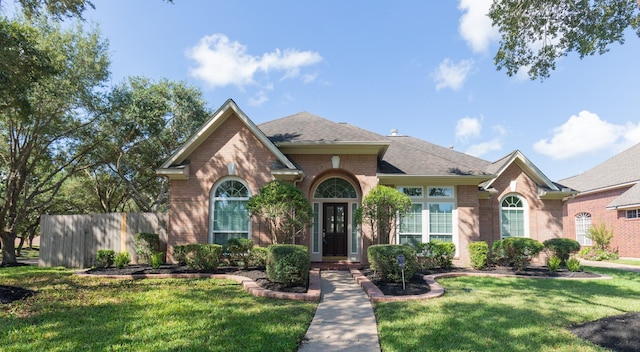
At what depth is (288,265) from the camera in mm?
8359

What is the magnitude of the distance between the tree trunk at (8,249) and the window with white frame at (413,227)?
1684 centimetres

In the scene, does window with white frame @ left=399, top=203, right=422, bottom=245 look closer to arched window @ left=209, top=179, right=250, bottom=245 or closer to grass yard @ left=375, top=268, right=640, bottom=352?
grass yard @ left=375, top=268, right=640, bottom=352

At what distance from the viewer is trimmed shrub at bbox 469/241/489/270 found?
41.0 feet

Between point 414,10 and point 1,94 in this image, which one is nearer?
point 1,94

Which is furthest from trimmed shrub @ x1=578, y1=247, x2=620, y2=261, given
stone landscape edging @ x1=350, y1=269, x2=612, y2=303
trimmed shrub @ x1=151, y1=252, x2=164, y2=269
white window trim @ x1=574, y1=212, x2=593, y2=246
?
trimmed shrub @ x1=151, y1=252, x2=164, y2=269

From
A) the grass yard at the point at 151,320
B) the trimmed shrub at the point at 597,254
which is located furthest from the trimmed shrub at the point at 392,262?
the trimmed shrub at the point at 597,254

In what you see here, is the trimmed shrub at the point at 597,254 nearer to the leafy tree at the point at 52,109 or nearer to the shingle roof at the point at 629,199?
the shingle roof at the point at 629,199

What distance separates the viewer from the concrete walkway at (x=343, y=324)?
496 cm

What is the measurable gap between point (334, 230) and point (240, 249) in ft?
14.0

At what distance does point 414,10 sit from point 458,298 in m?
10.4

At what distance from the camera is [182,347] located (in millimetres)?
4637

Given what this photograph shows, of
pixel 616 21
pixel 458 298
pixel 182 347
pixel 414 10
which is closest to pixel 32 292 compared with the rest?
pixel 182 347

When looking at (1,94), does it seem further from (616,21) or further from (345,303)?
(616,21)

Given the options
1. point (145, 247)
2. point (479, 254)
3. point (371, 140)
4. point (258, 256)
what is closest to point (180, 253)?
point (145, 247)
